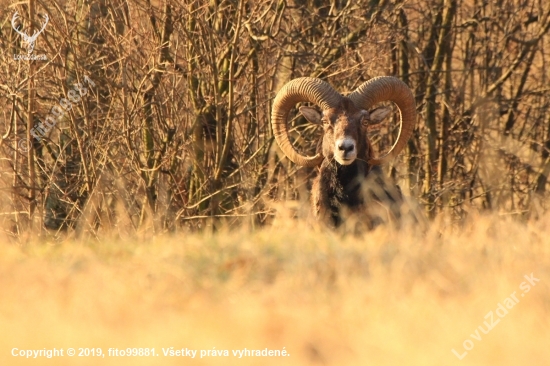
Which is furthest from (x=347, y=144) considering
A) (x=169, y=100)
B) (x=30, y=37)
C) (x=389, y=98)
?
(x=30, y=37)

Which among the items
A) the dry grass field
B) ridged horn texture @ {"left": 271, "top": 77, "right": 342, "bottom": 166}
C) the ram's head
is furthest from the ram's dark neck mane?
the dry grass field

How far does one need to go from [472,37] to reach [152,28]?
6.16 m

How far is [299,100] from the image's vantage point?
1205cm

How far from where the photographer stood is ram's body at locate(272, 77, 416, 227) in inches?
422

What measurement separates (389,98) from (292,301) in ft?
22.3

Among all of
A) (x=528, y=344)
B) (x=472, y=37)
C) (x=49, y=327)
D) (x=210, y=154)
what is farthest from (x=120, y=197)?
(x=528, y=344)

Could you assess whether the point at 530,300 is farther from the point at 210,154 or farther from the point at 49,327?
the point at 210,154

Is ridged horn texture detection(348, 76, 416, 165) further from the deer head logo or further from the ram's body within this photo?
the deer head logo

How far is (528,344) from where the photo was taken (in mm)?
4949

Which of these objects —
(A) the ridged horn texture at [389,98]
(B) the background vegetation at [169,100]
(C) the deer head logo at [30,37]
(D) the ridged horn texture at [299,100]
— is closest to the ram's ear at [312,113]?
(D) the ridged horn texture at [299,100]

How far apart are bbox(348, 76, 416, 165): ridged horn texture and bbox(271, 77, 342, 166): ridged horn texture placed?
29 cm

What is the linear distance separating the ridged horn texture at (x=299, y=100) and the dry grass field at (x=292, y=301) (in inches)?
183

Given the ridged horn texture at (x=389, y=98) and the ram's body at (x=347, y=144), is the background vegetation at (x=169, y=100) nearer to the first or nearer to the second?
the ram's body at (x=347, y=144)

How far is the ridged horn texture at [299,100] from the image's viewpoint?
1167 cm
